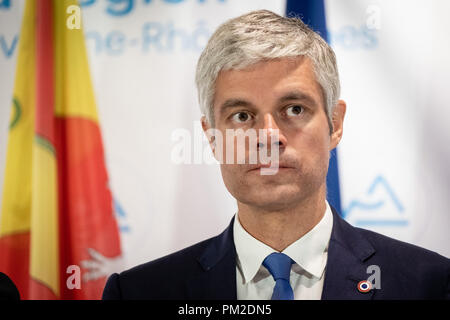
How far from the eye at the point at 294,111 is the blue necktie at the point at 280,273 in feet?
A: 1.53

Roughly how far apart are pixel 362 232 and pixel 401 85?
2.08ft

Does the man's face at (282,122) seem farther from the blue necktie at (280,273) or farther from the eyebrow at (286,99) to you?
the blue necktie at (280,273)

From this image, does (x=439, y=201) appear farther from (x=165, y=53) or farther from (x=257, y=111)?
(x=165, y=53)

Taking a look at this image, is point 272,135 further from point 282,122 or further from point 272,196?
point 272,196

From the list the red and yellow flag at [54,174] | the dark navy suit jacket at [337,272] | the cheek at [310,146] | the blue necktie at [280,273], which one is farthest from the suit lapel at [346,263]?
the red and yellow flag at [54,174]

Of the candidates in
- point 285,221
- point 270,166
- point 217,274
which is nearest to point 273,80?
point 270,166

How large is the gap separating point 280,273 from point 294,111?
54 cm

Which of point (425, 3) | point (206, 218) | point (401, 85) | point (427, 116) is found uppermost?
point (425, 3)

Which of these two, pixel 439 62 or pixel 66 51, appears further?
pixel 66 51

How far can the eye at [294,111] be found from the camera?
168cm

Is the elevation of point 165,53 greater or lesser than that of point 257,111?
greater

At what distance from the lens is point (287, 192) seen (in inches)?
65.1
